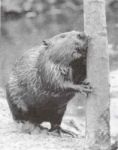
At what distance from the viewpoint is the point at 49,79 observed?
5414 mm

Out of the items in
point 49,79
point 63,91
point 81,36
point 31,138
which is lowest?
point 31,138

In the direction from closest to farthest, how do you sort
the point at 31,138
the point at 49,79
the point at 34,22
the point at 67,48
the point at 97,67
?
the point at 97,67
the point at 67,48
the point at 49,79
the point at 31,138
the point at 34,22

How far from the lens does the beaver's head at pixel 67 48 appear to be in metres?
5.11

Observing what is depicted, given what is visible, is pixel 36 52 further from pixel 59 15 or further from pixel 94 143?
pixel 59 15

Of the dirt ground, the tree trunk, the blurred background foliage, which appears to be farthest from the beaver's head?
the blurred background foliage

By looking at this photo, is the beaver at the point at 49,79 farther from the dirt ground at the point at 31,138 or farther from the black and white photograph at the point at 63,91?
the dirt ground at the point at 31,138

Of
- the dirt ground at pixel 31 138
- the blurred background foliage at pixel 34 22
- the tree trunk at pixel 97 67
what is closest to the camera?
the tree trunk at pixel 97 67

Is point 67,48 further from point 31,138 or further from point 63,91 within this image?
point 31,138

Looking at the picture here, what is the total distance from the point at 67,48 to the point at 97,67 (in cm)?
59

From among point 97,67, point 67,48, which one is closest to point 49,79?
point 67,48

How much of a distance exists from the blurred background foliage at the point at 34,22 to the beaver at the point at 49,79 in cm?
471

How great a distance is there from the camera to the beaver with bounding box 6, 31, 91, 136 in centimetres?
525

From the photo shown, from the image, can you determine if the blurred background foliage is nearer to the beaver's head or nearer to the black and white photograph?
the black and white photograph

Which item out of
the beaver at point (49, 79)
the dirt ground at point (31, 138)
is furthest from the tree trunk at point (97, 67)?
the dirt ground at point (31, 138)
